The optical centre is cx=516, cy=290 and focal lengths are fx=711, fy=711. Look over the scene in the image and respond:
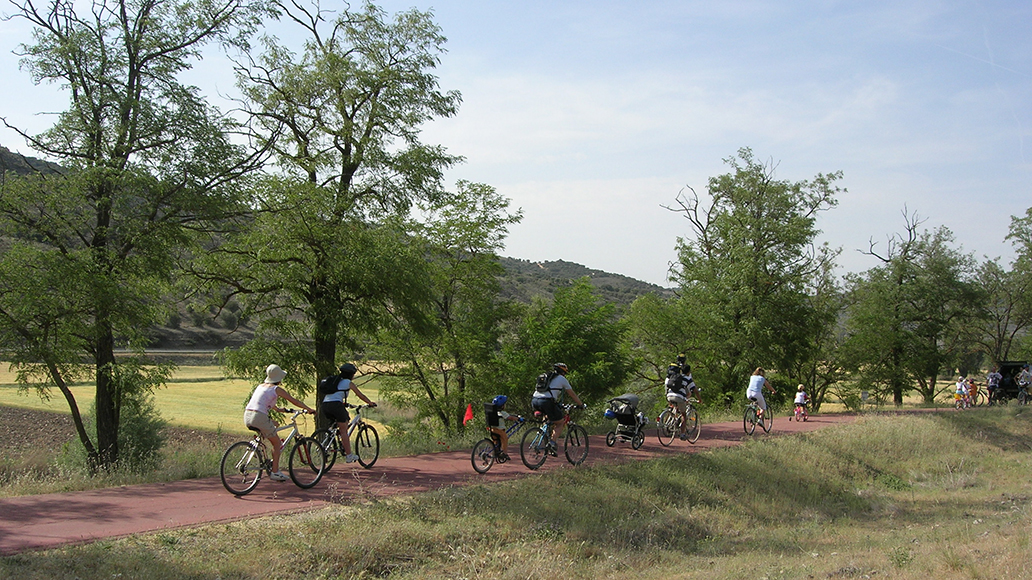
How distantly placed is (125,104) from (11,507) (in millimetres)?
8974

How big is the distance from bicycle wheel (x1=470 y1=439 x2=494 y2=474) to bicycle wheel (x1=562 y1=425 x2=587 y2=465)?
70.9 inches

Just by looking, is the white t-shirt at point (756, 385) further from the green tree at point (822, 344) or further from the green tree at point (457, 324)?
the green tree at point (822, 344)

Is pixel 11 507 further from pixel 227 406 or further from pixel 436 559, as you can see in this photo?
pixel 227 406

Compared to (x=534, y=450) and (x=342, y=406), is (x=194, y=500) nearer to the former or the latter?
(x=342, y=406)

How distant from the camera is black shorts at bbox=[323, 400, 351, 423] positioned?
460 inches

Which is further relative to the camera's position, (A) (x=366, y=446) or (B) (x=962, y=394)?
(B) (x=962, y=394)

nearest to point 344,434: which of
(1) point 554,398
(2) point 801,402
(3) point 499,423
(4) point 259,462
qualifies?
(4) point 259,462

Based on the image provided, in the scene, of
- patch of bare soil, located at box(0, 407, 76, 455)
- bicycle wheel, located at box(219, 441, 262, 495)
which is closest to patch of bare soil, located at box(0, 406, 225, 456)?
patch of bare soil, located at box(0, 407, 76, 455)

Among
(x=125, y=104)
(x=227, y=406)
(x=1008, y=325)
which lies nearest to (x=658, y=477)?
(x=125, y=104)

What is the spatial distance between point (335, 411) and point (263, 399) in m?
1.57

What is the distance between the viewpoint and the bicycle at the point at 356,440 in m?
11.7

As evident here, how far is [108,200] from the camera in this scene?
47.0 ft

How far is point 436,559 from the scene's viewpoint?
9.04m

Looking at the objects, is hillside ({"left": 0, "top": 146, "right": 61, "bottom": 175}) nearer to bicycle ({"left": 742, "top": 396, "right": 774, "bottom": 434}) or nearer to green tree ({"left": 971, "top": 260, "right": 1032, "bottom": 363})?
bicycle ({"left": 742, "top": 396, "right": 774, "bottom": 434})
